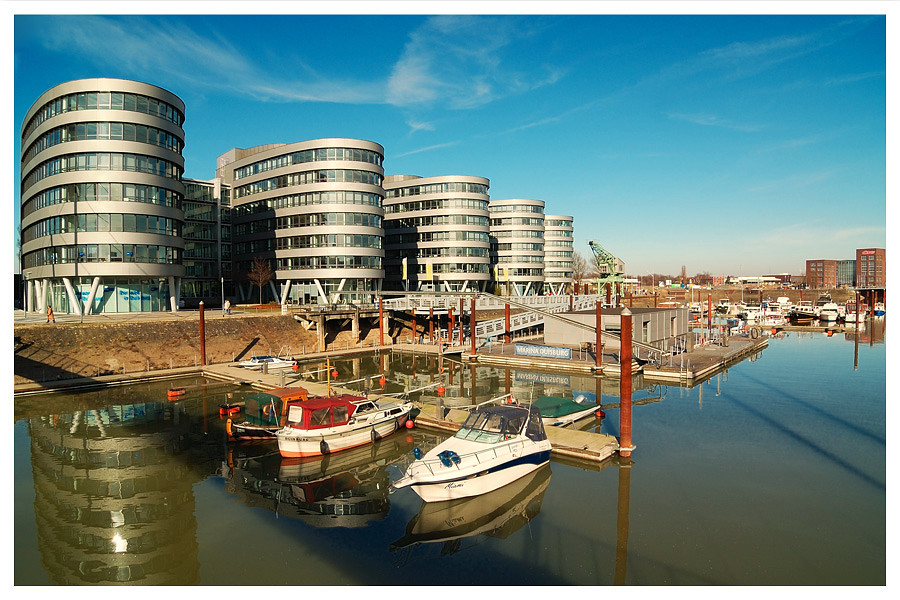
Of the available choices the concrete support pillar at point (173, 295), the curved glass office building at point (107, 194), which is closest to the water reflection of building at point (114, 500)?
the curved glass office building at point (107, 194)

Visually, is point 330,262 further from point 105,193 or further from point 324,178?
point 105,193

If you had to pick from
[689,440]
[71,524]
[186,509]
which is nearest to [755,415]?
[689,440]

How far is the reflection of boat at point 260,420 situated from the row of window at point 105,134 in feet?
148

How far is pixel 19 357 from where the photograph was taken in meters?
43.4

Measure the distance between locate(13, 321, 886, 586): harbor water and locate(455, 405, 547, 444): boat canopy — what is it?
2.12 metres

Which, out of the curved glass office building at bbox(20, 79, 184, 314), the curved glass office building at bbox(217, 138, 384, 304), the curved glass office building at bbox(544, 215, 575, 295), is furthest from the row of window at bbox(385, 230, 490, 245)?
the curved glass office building at bbox(20, 79, 184, 314)

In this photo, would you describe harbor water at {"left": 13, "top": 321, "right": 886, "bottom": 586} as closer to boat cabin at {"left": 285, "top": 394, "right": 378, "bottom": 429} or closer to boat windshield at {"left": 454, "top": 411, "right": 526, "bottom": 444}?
boat cabin at {"left": 285, "top": 394, "right": 378, "bottom": 429}

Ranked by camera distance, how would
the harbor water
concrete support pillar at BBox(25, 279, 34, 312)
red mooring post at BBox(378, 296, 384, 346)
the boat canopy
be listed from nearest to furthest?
the harbor water
the boat canopy
red mooring post at BBox(378, 296, 384, 346)
concrete support pillar at BBox(25, 279, 34, 312)

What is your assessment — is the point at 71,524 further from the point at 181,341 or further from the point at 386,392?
the point at 181,341

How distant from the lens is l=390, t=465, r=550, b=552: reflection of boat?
61.2ft

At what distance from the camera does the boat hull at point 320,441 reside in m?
26.6

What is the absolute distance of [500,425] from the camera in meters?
23.7

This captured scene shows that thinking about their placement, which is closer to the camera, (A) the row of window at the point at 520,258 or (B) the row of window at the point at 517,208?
(A) the row of window at the point at 520,258

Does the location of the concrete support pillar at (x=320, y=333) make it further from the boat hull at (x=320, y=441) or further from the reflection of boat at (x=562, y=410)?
the reflection of boat at (x=562, y=410)
